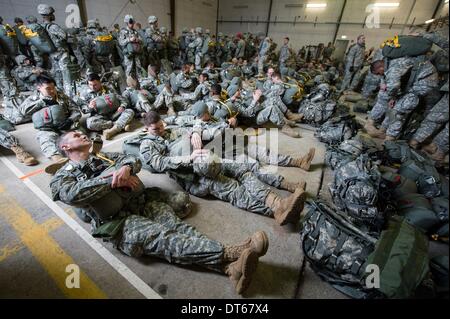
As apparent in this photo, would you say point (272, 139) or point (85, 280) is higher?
point (272, 139)

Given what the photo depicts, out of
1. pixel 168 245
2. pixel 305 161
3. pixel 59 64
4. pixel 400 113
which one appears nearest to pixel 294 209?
pixel 168 245

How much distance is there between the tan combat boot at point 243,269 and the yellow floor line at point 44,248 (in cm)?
109

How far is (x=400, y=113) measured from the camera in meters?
4.24

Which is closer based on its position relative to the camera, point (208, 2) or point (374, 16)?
point (374, 16)

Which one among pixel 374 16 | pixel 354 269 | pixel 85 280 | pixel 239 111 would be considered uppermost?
pixel 374 16

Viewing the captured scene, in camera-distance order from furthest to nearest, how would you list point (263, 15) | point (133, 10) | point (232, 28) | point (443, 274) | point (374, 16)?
point (232, 28), point (263, 15), point (374, 16), point (133, 10), point (443, 274)

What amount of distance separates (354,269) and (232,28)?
2094 centimetres

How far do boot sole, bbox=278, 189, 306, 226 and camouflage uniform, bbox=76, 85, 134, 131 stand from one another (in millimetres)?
3908

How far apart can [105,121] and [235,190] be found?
3476 millimetres

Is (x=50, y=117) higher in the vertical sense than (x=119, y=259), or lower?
higher

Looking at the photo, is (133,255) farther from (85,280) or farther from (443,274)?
(443,274)

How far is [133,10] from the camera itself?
1136cm

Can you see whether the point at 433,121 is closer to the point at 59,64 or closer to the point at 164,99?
the point at 164,99

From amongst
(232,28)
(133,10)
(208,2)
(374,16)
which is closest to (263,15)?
(232,28)
